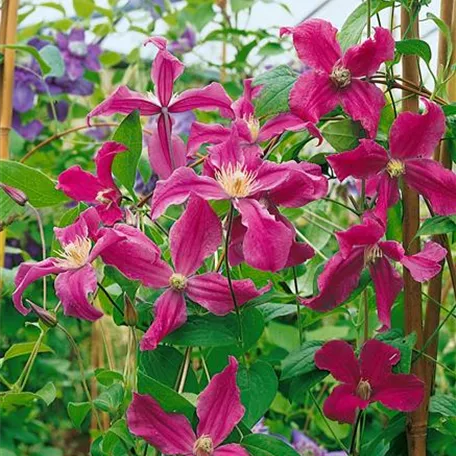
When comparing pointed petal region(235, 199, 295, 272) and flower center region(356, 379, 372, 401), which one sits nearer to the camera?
pointed petal region(235, 199, 295, 272)

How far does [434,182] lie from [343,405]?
169 millimetres

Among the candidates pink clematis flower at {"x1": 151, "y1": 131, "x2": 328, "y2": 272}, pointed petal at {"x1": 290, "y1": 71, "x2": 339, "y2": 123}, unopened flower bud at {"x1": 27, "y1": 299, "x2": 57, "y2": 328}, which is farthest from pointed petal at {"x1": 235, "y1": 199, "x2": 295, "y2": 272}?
unopened flower bud at {"x1": 27, "y1": 299, "x2": 57, "y2": 328}

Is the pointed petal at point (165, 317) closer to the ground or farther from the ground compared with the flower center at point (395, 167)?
closer to the ground

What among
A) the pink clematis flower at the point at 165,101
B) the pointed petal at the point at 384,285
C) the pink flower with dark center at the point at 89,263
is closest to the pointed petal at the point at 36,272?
the pink flower with dark center at the point at 89,263

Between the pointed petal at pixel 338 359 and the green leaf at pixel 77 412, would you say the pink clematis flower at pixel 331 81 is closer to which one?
the pointed petal at pixel 338 359

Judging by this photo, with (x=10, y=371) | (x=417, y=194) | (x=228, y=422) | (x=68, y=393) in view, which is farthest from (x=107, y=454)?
(x=68, y=393)

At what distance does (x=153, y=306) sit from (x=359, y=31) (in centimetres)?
25

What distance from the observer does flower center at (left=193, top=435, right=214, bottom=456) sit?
25.0 inches

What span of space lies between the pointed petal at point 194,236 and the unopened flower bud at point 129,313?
40 millimetres

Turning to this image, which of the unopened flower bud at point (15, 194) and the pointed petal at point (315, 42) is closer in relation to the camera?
the pointed petal at point (315, 42)

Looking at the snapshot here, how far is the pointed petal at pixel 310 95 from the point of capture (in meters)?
0.66

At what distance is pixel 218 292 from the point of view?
0.64m

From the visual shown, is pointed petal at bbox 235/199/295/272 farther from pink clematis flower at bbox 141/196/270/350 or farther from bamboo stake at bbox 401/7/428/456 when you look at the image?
bamboo stake at bbox 401/7/428/456

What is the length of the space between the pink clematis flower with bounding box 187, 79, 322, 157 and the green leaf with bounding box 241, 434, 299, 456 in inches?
7.4
